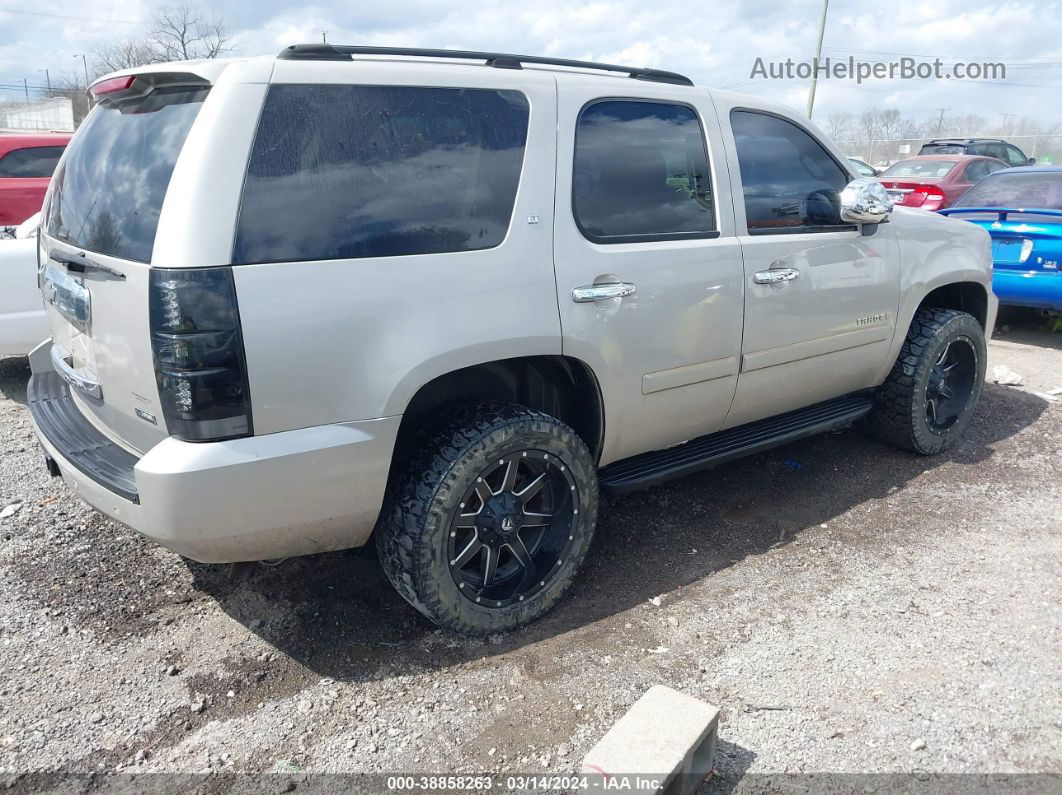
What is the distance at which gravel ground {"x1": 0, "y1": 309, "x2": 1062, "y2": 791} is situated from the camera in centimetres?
254

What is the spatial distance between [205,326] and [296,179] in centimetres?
52

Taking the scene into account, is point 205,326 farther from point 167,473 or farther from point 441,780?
point 441,780

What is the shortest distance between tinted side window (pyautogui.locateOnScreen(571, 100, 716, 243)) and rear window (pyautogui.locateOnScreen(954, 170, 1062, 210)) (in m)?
5.51

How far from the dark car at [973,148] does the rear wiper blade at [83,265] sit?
16.1 meters

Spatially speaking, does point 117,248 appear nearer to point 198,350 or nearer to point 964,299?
point 198,350

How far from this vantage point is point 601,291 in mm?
3076

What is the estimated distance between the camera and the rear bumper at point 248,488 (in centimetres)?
244

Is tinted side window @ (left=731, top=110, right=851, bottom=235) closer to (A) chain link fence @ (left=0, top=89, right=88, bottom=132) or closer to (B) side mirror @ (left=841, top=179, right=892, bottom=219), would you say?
(B) side mirror @ (left=841, top=179, right=892, bottom=219)

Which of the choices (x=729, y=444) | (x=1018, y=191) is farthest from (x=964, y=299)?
(x=1018, y=191)

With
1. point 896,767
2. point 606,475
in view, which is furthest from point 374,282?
point 896,767

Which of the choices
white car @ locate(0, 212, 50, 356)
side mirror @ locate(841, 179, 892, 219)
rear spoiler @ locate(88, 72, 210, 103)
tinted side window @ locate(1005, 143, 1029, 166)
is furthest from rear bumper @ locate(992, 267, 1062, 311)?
tinted side window @ locate(1005, 143, 1029, 166)

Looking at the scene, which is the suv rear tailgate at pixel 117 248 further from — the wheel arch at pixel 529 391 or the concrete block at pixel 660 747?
the concrete block at pixel 660 747

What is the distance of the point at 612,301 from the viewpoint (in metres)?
3.12

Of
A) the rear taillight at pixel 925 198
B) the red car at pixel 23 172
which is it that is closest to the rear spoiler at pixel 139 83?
the red car at pixel 23 172
